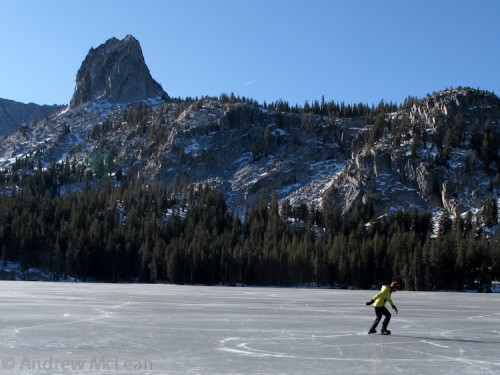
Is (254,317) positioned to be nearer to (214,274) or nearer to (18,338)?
(18,338)

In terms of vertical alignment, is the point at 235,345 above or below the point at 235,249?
below

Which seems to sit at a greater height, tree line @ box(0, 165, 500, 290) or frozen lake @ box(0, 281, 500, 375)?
tree line @ box(0, 165, 500, 290)

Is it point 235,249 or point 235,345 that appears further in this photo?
point 235,249

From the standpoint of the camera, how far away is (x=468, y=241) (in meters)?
125

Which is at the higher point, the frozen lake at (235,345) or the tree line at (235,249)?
the tree line at (235,249)

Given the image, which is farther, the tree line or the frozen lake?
the tree line

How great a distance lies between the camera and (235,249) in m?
134

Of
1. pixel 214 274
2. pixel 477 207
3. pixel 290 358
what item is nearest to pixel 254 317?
pixel 290 358

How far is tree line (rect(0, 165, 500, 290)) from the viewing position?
395 feet

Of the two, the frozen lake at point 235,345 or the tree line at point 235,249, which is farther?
the tree line at point 235,249

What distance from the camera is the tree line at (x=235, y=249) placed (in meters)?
120

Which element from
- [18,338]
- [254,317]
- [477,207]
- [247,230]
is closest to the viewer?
[18,338]

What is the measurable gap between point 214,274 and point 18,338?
112 m

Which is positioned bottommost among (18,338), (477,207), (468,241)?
(18,338)
